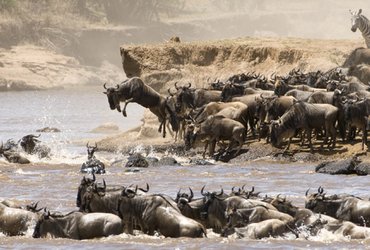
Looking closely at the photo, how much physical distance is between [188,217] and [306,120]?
33.3ft

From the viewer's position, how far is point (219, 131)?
87.0 feet

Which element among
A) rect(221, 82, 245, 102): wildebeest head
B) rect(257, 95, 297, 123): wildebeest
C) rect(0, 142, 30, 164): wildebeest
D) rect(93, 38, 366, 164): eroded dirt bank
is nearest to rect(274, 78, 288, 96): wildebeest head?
rect(257, 95, 297, 123): wildebeest

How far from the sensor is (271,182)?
73.3ft

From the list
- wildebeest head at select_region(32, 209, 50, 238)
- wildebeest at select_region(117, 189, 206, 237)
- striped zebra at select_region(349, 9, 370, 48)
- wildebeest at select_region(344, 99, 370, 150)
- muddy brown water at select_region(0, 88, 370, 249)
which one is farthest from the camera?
striped zebra at select_region(349, 9, 370, 48)

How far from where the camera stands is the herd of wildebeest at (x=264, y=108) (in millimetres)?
25844

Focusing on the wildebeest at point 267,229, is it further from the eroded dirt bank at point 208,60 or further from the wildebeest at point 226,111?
the eroded dirt bank at point 208,60

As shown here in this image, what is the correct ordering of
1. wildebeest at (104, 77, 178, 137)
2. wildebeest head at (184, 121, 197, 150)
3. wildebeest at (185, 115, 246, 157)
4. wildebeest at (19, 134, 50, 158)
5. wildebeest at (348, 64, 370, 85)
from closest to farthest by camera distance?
wildebeest at (185, 115, 246, 157)
wildebeest head at (184, 121, 197, 150)
wildebeest at (19, 134, 50, 158)
wildebeest at (104, 77, 178, 137)
wildebeest at (348, 64, 370, 85)

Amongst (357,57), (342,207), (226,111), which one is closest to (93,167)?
(226,111)

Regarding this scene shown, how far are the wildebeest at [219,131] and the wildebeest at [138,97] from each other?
106 inches

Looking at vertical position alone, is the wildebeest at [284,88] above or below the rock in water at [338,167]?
above

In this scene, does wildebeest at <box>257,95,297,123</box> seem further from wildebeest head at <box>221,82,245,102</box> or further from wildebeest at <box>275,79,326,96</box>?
wildebeest head at <box>221,82,245,102</box>

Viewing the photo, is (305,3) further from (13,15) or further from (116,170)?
(116,170)

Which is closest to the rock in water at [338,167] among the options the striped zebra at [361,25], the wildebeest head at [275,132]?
the wildebeest head at [275,132]

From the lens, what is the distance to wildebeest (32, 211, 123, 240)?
15.5 m
